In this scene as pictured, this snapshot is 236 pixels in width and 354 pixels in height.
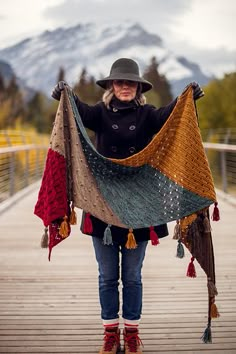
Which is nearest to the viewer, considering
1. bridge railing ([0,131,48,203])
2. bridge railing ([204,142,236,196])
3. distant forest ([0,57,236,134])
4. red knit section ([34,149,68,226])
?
red knit section ([34,149,68,226])

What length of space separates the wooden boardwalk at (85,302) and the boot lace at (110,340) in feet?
0.30

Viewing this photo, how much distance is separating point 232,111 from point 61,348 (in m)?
48.9

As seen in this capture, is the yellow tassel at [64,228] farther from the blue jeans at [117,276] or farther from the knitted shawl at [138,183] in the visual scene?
the blue jeans at [117,276]

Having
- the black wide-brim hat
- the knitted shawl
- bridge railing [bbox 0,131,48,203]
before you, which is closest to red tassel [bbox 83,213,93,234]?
the knitted shawl

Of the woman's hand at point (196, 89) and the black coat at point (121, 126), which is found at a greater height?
the woman's hand at point (196, 89)

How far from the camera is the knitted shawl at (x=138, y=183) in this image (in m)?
2.44

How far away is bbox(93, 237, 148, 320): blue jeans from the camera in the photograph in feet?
8.44

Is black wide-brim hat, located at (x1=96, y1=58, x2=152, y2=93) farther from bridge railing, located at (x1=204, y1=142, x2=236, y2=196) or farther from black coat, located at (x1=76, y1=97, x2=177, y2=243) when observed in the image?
bridge railing, located at (x1=204, y1=142, x2=236, y2=196)

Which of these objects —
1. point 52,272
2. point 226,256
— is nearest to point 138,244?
point 52,272

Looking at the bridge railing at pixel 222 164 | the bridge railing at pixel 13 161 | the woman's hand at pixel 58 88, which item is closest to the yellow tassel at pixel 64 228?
the woman's hand at pixel 58 88

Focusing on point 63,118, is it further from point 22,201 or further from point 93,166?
point 22,201

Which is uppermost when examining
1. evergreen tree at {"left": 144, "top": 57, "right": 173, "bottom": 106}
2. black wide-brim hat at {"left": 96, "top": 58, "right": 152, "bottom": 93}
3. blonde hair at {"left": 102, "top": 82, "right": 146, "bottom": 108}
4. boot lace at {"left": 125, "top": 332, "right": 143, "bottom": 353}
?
evergreen tree at {"left": 144, "top": 57, "right": 173, "bottom": 106}

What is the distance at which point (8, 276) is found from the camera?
4012 millimetres

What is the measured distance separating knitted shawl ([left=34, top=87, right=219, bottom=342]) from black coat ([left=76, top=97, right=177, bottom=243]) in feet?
0.18
